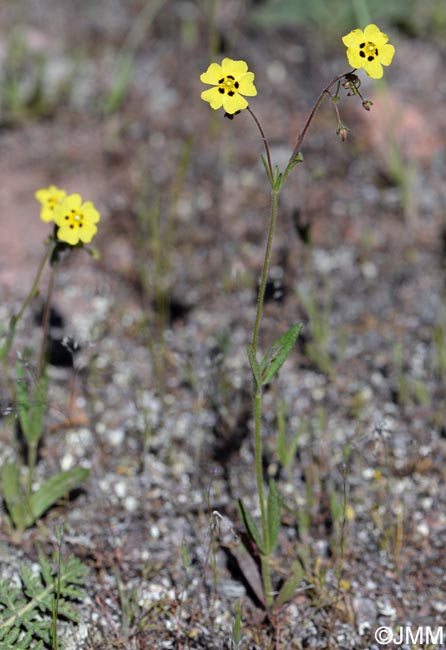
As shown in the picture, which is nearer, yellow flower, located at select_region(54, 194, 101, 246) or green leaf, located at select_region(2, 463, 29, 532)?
yellow flower, located at select_region(54, 194, 101, 246)

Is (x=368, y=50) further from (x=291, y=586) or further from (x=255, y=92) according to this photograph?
(x=291, y=586)

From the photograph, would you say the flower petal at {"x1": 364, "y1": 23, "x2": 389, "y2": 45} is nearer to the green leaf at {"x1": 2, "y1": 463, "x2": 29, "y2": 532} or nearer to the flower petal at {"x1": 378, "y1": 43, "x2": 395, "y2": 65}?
the flower petal at {"x1": 378, "y1": 43, "x2": 395, "y2": 65}

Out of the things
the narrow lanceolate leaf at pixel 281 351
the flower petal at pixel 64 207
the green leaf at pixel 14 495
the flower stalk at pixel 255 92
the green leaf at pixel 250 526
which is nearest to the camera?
the flower stalk at pixel 255 92

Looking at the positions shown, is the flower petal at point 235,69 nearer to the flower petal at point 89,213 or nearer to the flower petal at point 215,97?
the flower petal at point 215,97

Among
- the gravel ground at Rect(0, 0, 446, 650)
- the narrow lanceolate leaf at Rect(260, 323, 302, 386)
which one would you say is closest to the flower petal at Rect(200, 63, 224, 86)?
the narrow lanceolate leaf at Rect(260, 323, 302, 386)

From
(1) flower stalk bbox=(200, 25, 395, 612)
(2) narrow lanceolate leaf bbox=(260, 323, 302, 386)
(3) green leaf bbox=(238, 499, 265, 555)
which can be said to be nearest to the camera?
(1) flower stalk bbox=(200, 25, 395, 612)

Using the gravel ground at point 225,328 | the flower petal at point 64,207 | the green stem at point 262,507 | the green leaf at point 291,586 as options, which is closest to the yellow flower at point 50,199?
the flower petal at point 64,207

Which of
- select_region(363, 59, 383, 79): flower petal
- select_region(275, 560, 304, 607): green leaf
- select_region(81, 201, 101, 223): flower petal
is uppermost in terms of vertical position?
select_region(363, 59, 383, 79): flower petal
